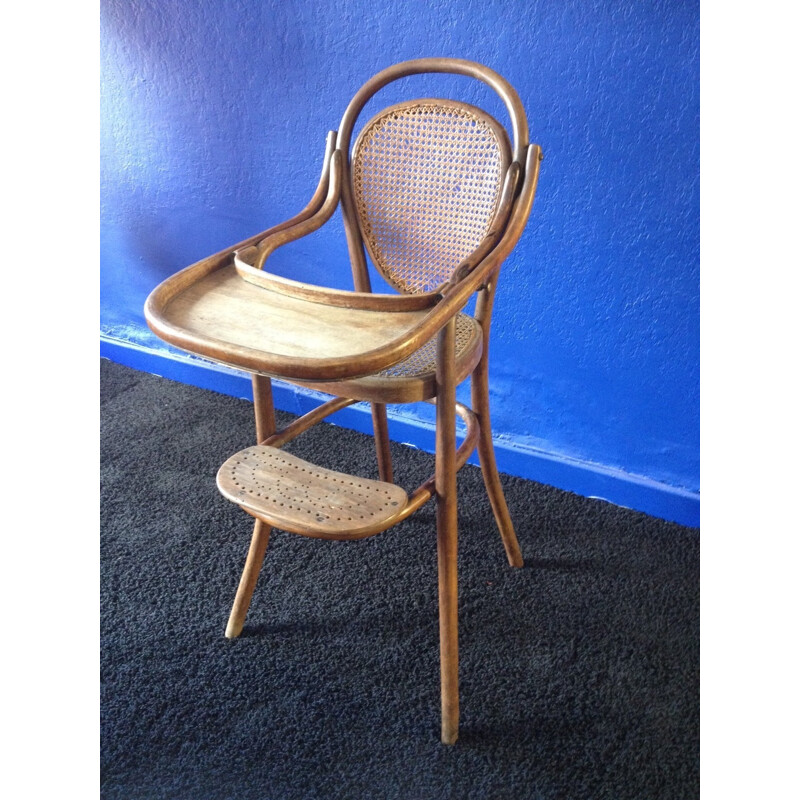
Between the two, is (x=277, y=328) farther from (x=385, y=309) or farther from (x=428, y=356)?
(x=428, y=356)

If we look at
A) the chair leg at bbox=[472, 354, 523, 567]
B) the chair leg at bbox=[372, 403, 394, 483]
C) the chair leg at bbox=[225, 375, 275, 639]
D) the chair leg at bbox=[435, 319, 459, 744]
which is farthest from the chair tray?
the chair leg at bbox=[372, 403, 394, 483]

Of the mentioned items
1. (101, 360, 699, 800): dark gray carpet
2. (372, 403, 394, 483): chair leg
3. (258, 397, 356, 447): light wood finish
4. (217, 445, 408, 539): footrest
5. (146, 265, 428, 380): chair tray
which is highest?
(146, 265, 428, 380): chair tray

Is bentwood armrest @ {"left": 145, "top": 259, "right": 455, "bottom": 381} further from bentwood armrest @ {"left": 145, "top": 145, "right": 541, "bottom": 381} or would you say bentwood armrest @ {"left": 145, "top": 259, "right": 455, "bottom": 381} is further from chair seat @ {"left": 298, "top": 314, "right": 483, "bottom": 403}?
chair seat @ {"left": 298, "top": 314, "right": 483, "bottom": 403}

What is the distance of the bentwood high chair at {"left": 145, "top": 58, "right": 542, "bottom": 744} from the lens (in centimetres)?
122

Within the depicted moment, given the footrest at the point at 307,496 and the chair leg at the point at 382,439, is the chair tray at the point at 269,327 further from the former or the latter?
the chair leg at the point at 382,439

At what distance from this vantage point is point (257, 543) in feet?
5.44

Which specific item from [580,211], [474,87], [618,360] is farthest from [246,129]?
[618,360]

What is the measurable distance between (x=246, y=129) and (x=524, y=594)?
1.50 m

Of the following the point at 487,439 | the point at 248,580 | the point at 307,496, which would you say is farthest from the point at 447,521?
the point at 248,580

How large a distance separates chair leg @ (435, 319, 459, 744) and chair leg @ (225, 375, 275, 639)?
39cm

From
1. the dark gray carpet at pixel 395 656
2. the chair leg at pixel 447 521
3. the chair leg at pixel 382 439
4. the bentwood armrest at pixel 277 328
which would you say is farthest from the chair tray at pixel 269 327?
the dark gray carpet at pixel 395 656

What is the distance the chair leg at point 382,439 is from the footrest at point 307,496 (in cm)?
43

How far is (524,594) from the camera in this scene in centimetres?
186

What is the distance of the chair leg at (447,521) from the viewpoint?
1.31 meters
